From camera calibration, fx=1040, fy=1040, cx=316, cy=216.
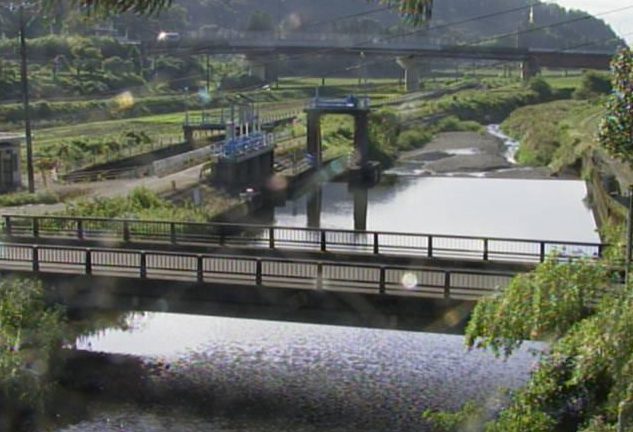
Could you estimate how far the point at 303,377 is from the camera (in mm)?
22203

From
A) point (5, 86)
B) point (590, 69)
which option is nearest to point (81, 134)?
point (5, 86)

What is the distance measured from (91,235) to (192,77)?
102 metres

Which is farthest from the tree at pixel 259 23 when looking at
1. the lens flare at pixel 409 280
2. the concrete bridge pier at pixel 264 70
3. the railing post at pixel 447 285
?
the railing post at pixel 447 285

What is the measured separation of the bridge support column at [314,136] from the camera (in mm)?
63062

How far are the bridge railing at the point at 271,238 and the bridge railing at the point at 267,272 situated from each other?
2029 millimetres

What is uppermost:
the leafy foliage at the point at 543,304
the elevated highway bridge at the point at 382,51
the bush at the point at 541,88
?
the elevated highway bridge at the point at 382,51

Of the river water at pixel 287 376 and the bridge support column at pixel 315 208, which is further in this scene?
the bridge support column at pixel 315 208

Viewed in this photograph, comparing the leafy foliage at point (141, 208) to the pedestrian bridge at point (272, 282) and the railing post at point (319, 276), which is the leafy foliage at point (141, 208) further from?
the railing post at point (319, 276)

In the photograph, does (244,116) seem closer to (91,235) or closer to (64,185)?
(64,185)

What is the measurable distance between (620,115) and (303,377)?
446 inches

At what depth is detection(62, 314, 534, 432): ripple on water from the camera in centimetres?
2022

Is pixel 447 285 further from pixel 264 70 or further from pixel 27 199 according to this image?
pixel 264 70

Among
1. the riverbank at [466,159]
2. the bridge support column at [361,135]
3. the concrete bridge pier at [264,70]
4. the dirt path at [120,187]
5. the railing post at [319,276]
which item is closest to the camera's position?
the railing post at [319,276]

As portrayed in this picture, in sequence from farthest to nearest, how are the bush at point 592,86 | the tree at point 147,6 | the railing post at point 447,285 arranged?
the bush at point 592,86 < the railing post at point 447,285 < the tree at point 147,6
